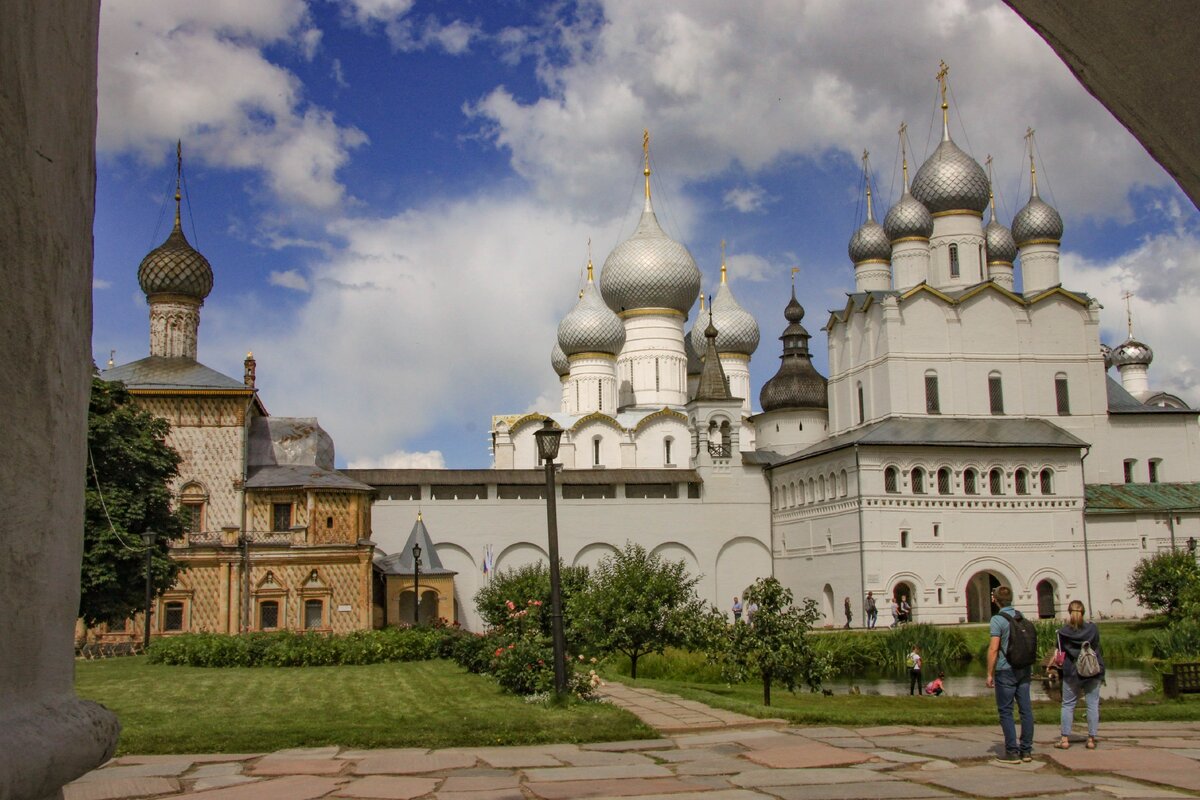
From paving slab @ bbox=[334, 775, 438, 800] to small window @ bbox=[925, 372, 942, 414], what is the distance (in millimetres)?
33957

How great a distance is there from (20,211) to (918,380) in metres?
39.0

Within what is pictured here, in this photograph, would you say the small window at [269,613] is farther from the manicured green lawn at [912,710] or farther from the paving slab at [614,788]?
the paving slab at [614,788]

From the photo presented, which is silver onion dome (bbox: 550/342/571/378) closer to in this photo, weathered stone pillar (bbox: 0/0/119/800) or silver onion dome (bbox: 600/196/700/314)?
silver onion dome (bbox: 600/196/700/314)

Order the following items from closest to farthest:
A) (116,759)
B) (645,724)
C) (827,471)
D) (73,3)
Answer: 1. (73,3)
2. (116,759)
3. (645,724)
4. (827,471)

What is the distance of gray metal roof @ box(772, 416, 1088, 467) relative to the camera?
36.4 meters

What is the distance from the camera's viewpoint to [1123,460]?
39.8 m

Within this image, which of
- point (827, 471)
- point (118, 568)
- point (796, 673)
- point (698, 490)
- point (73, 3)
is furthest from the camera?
point (698, 490)

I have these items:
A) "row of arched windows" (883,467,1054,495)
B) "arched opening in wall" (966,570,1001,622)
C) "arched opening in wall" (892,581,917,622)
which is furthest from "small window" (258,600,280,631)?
"arched opening in wall" (966,570,1001,622)

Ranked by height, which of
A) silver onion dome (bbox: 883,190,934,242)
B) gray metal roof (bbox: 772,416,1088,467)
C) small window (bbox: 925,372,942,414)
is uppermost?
silver onion dome (bbox: 883,190,934,242)

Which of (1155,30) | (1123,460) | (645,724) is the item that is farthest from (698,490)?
(1155,30)

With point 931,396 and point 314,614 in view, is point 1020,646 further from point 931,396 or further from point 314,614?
point 931,396

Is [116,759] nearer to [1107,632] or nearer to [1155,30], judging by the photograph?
[1155,30]

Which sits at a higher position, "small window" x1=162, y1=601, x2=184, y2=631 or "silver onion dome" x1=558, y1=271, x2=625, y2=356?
"silver onion dome" x1=558, y1=271, x2=625, y2=356

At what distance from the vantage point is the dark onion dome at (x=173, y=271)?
3381 cm
